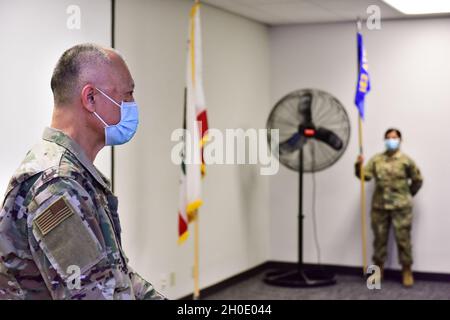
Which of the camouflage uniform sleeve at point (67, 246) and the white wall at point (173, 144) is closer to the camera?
the camouflage uniform sleeve at point (67, 246)

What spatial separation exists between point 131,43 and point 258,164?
7.00 ft

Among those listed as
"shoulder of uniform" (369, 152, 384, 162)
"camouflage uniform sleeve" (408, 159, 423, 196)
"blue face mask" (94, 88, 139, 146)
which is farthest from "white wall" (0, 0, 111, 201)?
"camouflage uniform sleeve" (408, 159, 423, 196)

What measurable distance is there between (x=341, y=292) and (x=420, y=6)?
2.12m

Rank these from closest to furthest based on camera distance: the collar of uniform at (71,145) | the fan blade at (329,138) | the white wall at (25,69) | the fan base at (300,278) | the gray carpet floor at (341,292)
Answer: the collar of uniform at (71,145), the white wall at (25,69), the gray carpet floor at (341,292), the fan blade at (329,138), the fan base at (300,278)

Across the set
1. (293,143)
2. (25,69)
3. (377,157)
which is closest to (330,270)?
(377,157)

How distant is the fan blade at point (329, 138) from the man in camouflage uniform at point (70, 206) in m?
3.95

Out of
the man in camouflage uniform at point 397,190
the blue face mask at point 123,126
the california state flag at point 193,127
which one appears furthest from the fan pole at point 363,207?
the blue face mask at point 123,126

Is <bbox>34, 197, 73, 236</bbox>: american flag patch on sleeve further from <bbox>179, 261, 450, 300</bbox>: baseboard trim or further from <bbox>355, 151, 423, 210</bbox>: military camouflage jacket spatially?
<bbox>355, 151, 423, 210</bbox>: military camouflage jacket

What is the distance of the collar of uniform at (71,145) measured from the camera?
1.31 metres

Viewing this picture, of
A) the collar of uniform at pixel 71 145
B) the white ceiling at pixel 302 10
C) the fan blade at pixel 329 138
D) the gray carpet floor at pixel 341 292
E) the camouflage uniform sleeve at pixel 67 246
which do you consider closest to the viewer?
the camouflage uniform sleeve at pixel 67 246

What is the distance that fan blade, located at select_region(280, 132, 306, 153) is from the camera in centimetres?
536

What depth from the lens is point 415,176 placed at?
17.7 feet

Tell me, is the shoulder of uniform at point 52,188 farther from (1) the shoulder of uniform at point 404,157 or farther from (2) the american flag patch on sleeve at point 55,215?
(1) the shoulder of uniform at point 404,157

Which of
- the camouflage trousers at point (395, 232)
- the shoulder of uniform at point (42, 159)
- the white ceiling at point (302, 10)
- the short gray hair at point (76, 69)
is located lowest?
the camouflage trousers at point (395, 232)
